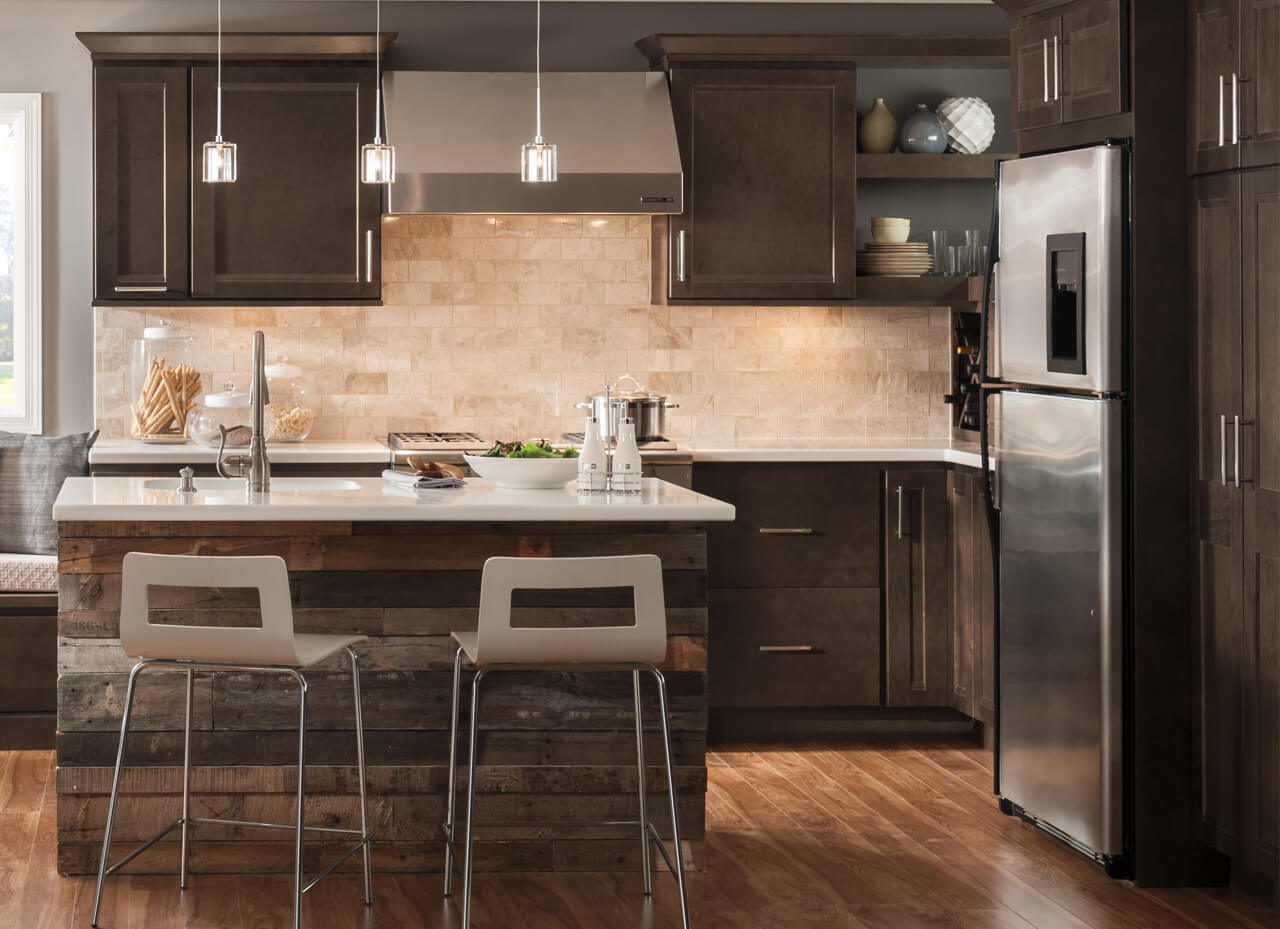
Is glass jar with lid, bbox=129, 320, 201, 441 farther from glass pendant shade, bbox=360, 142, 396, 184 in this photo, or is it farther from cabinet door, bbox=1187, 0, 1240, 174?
cabinet door, bbox=1187, 0, 1240, 174

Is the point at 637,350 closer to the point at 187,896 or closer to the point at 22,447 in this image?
the point at 22,447

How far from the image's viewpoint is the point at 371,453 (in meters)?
4.96

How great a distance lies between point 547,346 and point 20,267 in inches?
77.9

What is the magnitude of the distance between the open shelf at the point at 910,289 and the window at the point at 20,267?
10.0 feet

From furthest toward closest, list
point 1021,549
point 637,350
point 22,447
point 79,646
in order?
1. point 637,350
2. point 22,447
3. point 1021,549
4. point 79,646

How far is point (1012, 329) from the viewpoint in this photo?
12.7ft

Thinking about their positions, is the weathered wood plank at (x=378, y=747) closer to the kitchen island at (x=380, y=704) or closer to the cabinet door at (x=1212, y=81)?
the kitchen island at (x=380, y=704)

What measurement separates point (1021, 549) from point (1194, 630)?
0.51 meters

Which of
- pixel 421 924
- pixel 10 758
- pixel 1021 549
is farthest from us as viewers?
pixel 10 758

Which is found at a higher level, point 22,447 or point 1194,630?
point 22,447

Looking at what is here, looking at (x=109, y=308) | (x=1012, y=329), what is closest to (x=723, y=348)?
(x=1012, y=329)

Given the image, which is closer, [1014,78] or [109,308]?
[1014,78]

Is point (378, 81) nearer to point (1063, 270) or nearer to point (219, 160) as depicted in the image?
point (219, 160)

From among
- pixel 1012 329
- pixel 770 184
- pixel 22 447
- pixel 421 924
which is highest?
pixel 770 184
